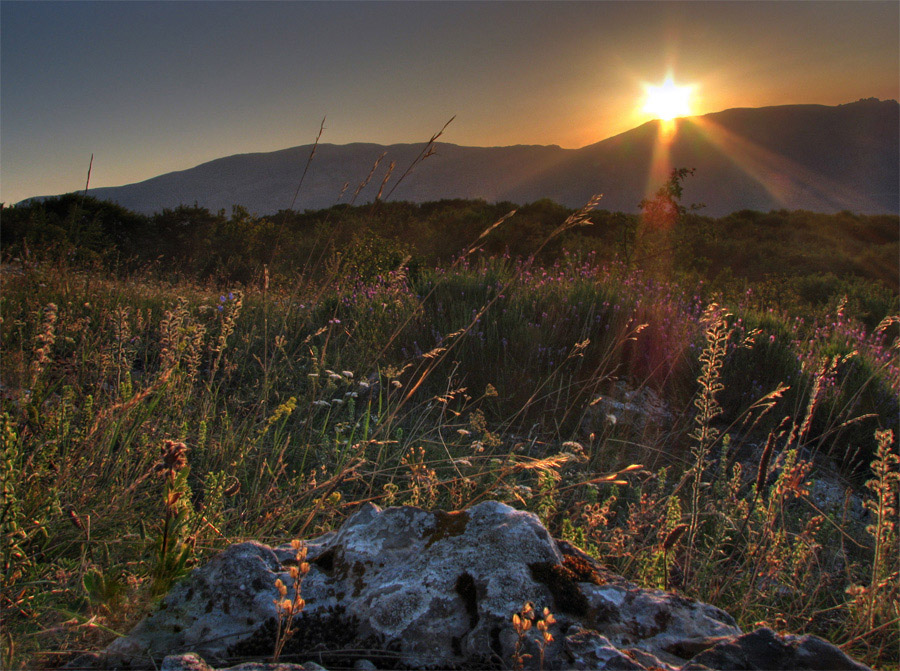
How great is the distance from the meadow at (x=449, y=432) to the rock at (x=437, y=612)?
0.12 metres

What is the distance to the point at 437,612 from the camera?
937 mm

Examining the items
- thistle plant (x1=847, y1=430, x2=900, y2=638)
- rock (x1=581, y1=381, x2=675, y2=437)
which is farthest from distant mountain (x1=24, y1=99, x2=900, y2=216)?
thistle plant (x1=847, y1=430, x2=900, y2=638)

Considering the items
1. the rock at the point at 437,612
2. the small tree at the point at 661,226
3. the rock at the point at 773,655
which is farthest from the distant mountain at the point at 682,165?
the rock at the point at 773,655

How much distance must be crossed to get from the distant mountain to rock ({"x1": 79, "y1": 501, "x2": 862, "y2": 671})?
286 ft

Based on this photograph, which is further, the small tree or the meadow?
the small tree

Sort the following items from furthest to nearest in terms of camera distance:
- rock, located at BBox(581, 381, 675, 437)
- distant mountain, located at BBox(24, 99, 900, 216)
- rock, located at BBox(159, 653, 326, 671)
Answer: distant mountain, located at BBox(24, 99, 900, 216) < rock, located at BBox(581, 381, 675, 437) < rock, located at BBox(159, 653, 326, 671)

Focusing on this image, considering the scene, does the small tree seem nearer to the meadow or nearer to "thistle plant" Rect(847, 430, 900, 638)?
the meadow

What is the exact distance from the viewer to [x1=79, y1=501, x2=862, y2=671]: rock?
0.86m

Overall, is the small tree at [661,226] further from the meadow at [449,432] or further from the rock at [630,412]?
the rock at [630,412]

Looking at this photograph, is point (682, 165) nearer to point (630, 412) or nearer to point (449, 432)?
point (630, 412)

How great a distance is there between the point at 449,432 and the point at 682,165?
324 ft

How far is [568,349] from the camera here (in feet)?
14.0

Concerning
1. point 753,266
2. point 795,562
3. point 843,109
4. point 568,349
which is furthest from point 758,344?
point 843,109

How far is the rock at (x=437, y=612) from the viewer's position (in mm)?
856
